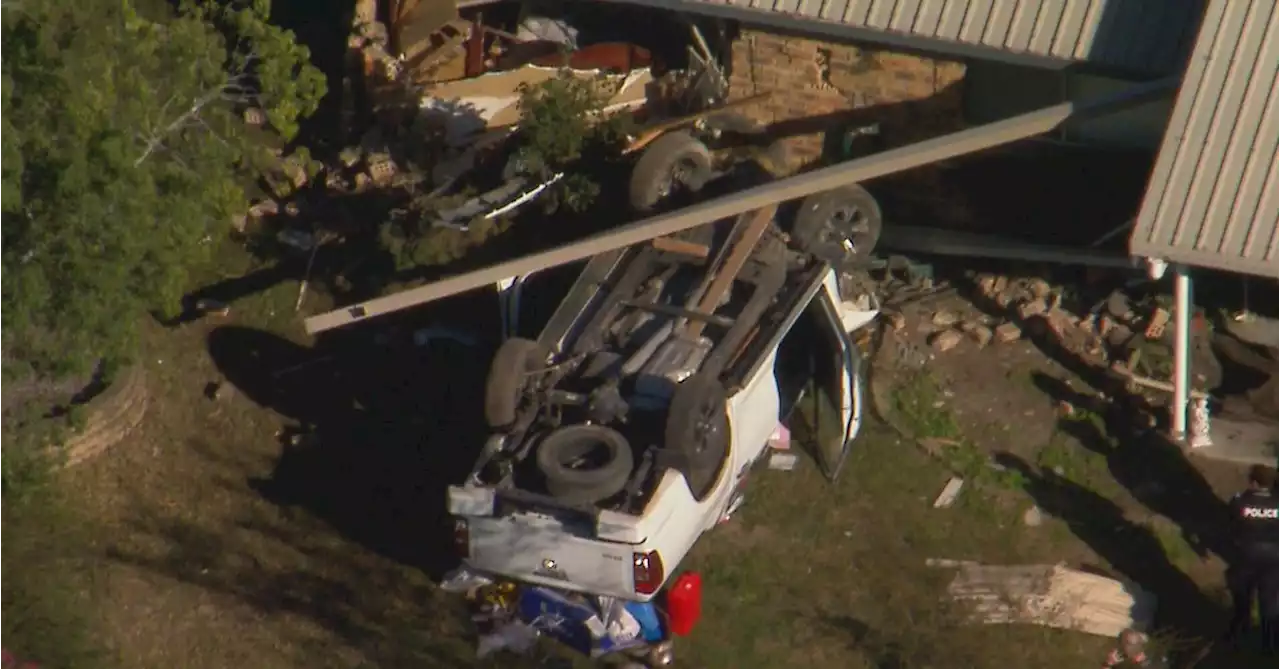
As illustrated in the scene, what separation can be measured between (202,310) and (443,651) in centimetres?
500

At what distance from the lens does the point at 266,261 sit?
17.2m

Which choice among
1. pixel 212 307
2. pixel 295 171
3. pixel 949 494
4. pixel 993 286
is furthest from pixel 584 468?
pixel 295 171

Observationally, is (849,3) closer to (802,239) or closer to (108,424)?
(802,239)

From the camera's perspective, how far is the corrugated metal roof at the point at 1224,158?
43.8 ft

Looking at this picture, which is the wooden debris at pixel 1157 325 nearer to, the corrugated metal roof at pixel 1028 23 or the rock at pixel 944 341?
the rock at pixel 944 341

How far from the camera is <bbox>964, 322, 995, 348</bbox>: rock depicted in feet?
51.5

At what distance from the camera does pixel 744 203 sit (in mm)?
14016

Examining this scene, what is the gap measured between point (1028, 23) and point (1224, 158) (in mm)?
2369

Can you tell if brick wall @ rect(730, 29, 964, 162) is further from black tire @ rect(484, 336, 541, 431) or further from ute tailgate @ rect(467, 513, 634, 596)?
ute tailgate @ rect(467, 513, 634, 596)

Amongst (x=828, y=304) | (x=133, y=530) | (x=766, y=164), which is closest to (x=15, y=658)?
(x=133, y=530)

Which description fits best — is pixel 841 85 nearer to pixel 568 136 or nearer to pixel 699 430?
pixel 568 136

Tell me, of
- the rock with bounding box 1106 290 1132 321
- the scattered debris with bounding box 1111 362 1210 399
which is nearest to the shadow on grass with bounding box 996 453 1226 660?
the scattered debris with bounding box 1111 362 1210 399

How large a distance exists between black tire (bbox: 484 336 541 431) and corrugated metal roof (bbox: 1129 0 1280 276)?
4.39 metres

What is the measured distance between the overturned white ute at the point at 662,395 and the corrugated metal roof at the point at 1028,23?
1.61 metres
